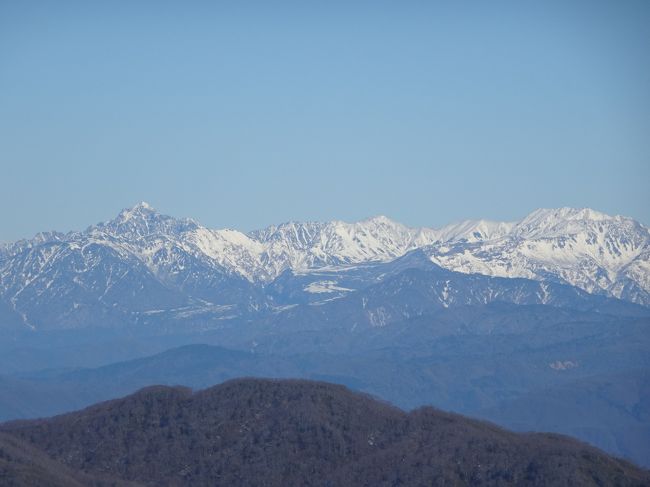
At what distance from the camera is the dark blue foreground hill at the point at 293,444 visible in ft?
431

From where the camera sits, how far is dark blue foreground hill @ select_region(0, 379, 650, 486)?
131250 millimetres

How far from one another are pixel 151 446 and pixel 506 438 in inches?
1420

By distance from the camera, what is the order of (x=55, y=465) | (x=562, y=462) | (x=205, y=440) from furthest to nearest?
1. (x=205, y=440)
2. (x=55, y=465)
3. (x=562, y=462)

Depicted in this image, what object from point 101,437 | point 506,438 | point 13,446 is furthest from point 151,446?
point 506,438

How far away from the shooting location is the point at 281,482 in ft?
459

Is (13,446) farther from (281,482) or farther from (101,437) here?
(281,482)

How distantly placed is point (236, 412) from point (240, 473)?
463 inches

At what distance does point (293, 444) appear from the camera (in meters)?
146

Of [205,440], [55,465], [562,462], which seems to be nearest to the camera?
[562,462]

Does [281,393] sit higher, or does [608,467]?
[281,393]

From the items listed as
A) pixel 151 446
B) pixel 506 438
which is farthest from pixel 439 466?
pixel 151 446

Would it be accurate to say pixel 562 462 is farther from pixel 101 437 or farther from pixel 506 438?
pixel 101 437

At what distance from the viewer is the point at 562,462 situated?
421 ft

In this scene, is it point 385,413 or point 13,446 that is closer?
point 13,446
